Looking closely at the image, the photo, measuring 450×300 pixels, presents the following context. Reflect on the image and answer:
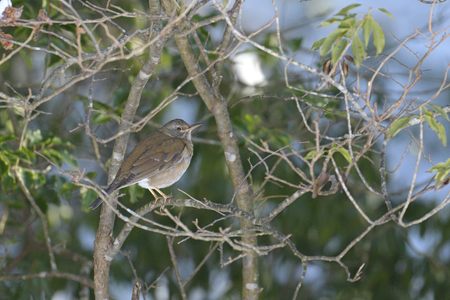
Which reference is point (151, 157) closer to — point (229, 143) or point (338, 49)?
point (229, 143)

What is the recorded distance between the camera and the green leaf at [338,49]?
4902mm

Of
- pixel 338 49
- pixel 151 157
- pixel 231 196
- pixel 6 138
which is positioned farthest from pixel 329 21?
pixel 231 196

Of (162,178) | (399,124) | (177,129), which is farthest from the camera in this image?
(177,129)

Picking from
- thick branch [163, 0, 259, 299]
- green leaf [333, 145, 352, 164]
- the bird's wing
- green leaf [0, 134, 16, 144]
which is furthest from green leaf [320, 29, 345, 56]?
green leaf [0, 134, 16, 144]

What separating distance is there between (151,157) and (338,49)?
2827 millimetres

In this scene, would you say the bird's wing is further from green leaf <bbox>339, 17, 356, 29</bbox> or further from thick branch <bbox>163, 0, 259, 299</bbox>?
green leaf <bbox>339, 17, 356, 29</bbox>

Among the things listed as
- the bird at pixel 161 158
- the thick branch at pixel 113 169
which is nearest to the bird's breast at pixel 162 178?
the bird at pixel 161 158

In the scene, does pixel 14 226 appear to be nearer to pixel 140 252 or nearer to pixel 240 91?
pixel 140 252

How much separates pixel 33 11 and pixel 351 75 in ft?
10.4

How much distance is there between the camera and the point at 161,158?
294 inches

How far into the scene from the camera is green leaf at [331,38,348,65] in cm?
490

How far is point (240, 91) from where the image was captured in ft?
29.5

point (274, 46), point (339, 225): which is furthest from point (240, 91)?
point (339, 225)

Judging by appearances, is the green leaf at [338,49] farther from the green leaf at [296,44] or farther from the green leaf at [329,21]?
the green leaf at [296,44]
